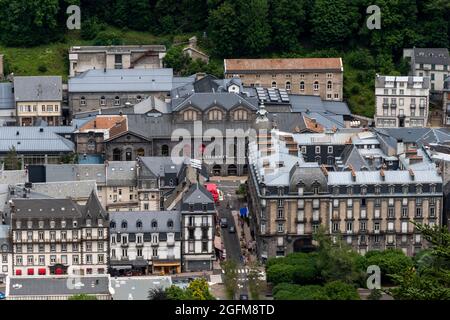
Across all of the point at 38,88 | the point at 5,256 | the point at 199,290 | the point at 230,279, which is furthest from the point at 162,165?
the point at 38,88

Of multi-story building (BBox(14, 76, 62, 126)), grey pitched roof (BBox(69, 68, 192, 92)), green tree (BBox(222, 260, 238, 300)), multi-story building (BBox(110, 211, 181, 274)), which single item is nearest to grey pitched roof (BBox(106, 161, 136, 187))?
multi-story building (BBox(110, 211, 181, 274))

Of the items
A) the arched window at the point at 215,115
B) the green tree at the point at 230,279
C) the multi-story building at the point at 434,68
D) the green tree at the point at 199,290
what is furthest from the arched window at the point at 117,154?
the multi-story building at the point at 434,68

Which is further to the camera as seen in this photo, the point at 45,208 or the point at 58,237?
the point at 58,237

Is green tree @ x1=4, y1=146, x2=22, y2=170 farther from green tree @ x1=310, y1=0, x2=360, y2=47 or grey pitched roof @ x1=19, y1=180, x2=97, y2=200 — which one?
green tree @ x1=310, y1=0, x2=360, y2=47

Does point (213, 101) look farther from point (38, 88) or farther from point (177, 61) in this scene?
point (38, 88)
